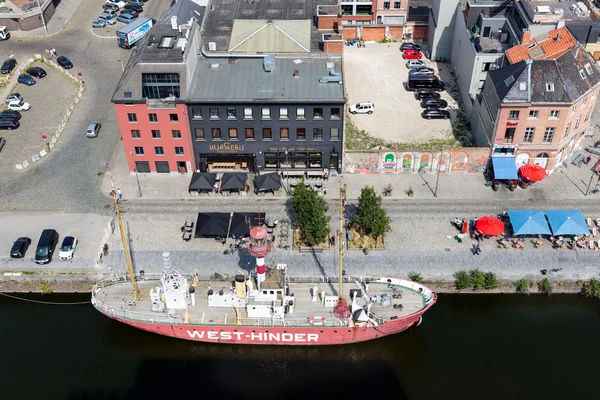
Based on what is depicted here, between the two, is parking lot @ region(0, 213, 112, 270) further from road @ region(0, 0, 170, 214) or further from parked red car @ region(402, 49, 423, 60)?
parked red car @ region(402, 49, 423, 60)

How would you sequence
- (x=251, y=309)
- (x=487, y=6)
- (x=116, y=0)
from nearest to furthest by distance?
(x=251, y=309)
(x=487, y=6)
(x=116, y=0)

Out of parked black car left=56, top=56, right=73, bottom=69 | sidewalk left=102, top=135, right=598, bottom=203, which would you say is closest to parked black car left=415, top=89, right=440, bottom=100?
sidewalk left=102, top=135, right=598, bottom=203

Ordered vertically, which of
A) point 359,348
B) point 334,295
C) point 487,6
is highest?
point 487,6

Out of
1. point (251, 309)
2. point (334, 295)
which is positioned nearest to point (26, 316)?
point (251, 309)

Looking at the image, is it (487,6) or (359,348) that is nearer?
(359,348)

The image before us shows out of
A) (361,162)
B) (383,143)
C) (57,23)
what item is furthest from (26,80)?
(383,143)

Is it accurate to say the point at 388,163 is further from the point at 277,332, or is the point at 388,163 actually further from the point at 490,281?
the point at 277,332

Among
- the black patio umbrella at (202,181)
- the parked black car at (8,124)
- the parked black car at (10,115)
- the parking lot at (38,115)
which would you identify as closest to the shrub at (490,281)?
the black patio umbrella at (202,181)

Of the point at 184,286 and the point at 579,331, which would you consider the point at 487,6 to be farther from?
the point at 184,286
